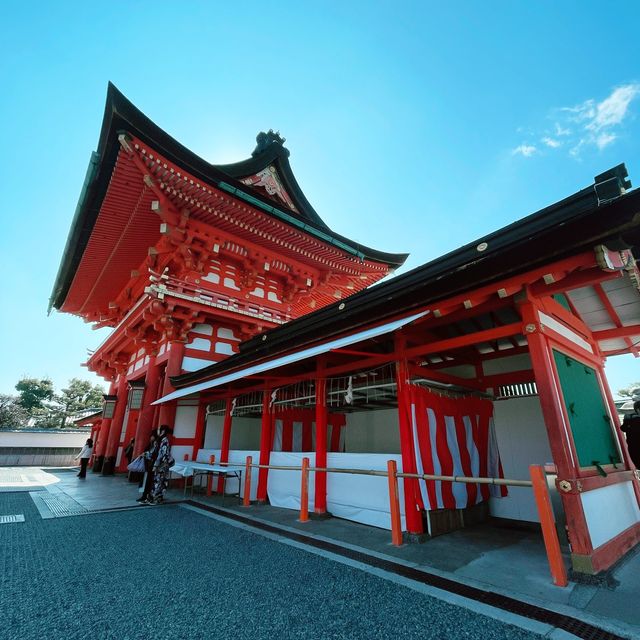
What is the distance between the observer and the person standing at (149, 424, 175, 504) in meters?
6.65

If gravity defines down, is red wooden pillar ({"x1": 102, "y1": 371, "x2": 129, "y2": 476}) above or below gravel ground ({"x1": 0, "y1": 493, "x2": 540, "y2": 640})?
above

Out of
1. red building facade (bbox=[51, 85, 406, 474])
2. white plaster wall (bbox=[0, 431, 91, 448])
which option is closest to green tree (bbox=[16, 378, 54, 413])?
white plaster wall (bbox=[0, 431, 91, 448])

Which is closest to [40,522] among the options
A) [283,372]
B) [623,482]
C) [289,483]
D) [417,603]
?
[289,483]

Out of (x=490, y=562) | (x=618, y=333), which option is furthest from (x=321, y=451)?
(x=618, y=333)

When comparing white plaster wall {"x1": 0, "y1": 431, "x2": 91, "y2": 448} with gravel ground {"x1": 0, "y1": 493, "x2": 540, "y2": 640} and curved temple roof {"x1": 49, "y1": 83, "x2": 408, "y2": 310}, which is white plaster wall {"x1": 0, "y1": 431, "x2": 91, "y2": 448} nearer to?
curved temple roof {"x1": 49, "y1": 83, "x2": 408, "y2": 310}

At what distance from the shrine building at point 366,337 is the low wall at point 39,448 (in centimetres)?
1376

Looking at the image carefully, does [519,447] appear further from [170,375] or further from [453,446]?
[170,375]

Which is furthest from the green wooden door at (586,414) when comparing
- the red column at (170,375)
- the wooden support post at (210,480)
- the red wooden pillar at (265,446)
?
the red column at (170,375)

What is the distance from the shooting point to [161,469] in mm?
6797

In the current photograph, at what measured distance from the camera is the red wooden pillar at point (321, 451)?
5.25m

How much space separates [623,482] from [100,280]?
582 inches

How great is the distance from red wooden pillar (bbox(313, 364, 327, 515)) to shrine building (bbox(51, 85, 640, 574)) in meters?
0.03

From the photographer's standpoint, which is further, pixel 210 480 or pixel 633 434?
pixel 210 480

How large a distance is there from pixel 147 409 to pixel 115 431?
13.9ft
